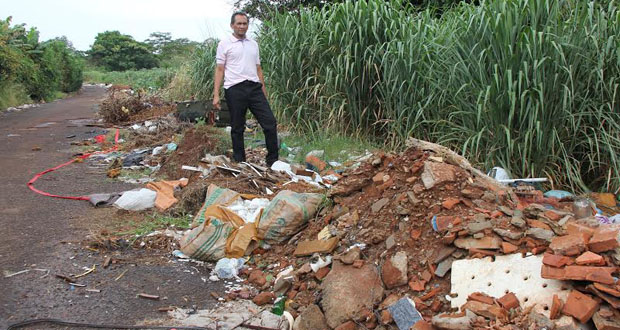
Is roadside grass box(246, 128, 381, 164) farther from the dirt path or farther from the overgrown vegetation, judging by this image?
the overgrown vegetation

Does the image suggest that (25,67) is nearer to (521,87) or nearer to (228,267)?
(228,267)

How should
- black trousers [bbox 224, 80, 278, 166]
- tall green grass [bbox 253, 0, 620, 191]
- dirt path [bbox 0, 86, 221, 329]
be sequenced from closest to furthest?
dirt path [bbox 0, 86, 221, 329] → tall green grass [bbox 253, 0, 620, 191] → black trousers [bbox 224, 80, 278, 166]

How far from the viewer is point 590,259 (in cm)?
227

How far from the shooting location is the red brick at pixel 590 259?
7.41 ft

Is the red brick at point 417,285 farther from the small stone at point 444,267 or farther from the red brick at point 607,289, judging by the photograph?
the red brick at point 607,289

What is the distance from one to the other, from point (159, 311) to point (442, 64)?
12.7 feet

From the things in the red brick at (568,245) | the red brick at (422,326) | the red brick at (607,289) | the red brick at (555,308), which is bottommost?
the red brick at (422,326)

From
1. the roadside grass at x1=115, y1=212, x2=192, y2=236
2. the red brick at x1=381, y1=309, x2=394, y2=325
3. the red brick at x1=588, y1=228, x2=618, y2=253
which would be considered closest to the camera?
the red brick at x1=588, y1=228, x2=618, y2=253

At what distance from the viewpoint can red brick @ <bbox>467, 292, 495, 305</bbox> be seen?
2.41 meters

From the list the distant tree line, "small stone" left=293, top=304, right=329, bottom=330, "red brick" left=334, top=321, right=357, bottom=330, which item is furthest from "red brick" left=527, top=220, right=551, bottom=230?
the distant tree line

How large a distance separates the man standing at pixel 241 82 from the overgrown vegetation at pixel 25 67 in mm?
12730

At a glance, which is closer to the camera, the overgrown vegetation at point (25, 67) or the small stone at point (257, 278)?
the small stone at point (257, 278)

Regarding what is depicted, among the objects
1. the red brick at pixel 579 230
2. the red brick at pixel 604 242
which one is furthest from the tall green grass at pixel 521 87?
the red brick at pixel 604 242

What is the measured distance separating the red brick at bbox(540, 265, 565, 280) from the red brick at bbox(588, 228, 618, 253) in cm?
20
